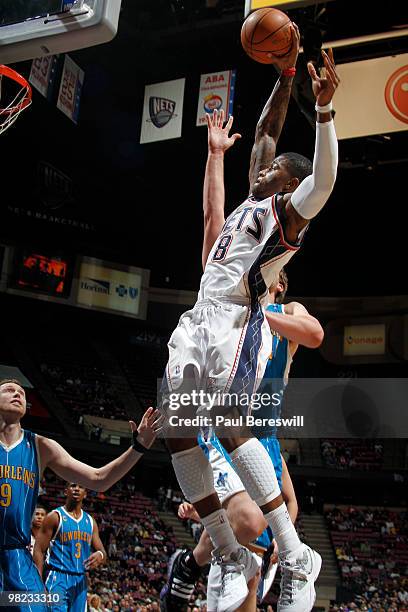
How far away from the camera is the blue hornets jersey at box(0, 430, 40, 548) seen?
441 cm

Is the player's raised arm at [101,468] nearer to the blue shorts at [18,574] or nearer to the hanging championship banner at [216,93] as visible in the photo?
the blue shorts at [18,574]

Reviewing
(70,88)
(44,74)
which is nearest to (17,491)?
(44,74)

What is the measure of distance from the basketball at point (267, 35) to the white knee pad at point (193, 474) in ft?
8.23

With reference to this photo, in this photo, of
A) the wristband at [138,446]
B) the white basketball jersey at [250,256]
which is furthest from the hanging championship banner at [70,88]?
the white basketball jersey at [250,256]

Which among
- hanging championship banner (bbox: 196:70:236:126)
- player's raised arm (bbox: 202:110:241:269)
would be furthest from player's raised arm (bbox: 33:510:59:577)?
hanging championship banner (bbox: 196:70:236:126)

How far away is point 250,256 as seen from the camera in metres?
3.79

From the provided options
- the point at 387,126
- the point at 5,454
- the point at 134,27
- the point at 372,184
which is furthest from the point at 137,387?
the point at 5,454

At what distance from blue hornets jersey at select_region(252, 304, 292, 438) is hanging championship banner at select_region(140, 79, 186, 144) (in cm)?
1121

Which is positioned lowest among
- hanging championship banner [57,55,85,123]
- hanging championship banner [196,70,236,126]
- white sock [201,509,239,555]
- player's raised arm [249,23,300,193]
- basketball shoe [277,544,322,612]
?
basketball shoe [277,544,322,612]

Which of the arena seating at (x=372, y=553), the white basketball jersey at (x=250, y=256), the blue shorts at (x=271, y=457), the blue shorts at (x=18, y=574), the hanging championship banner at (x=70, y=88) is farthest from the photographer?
the arena seating at (x=372, y=553)

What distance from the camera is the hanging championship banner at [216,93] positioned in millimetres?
14742

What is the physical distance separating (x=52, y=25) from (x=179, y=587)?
3.50 m

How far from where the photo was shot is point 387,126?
357 inches

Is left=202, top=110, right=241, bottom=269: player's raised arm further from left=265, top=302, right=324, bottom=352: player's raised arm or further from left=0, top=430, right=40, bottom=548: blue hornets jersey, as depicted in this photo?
left=0, top=430, right=40, bottom=548: blue hornets jersey
